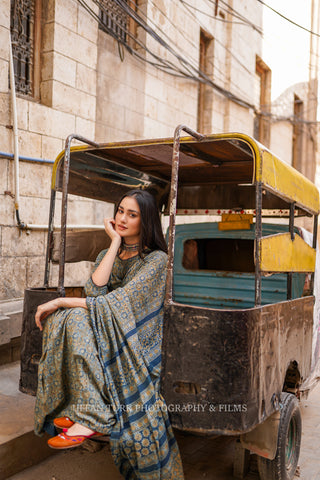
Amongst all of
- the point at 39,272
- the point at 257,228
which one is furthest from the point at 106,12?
the point at 257,228

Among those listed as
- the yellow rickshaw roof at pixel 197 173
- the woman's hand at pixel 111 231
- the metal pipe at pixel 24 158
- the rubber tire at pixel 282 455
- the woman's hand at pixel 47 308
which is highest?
the metal pipe at pixel 24 158

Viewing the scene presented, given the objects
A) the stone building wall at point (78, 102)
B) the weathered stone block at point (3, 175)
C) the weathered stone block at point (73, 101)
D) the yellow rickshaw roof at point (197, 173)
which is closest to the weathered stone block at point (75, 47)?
the stone building wall at point (78, 102)

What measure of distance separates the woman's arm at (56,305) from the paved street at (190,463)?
119 centimetres

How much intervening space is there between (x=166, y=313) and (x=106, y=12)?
5948 mm

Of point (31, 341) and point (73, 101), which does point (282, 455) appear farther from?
point (73, 101)

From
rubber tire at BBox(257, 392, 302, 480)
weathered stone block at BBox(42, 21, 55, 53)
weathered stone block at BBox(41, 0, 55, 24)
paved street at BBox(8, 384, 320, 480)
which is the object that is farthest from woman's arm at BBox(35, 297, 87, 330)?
weathered stone block at BBox(41, 0, 55, 24)

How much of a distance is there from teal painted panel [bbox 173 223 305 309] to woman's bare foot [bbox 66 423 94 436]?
200cm

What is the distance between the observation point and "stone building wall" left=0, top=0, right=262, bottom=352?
5.45 m

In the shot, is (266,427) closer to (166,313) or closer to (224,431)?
(224,431)

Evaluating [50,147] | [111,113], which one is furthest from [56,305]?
[111,113]

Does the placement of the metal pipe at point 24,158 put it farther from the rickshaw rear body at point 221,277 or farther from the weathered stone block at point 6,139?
the rickshaw rear body at point 221,277

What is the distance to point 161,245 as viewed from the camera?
3.27 m

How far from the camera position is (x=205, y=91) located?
1040 cm

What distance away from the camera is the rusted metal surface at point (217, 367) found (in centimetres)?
254
